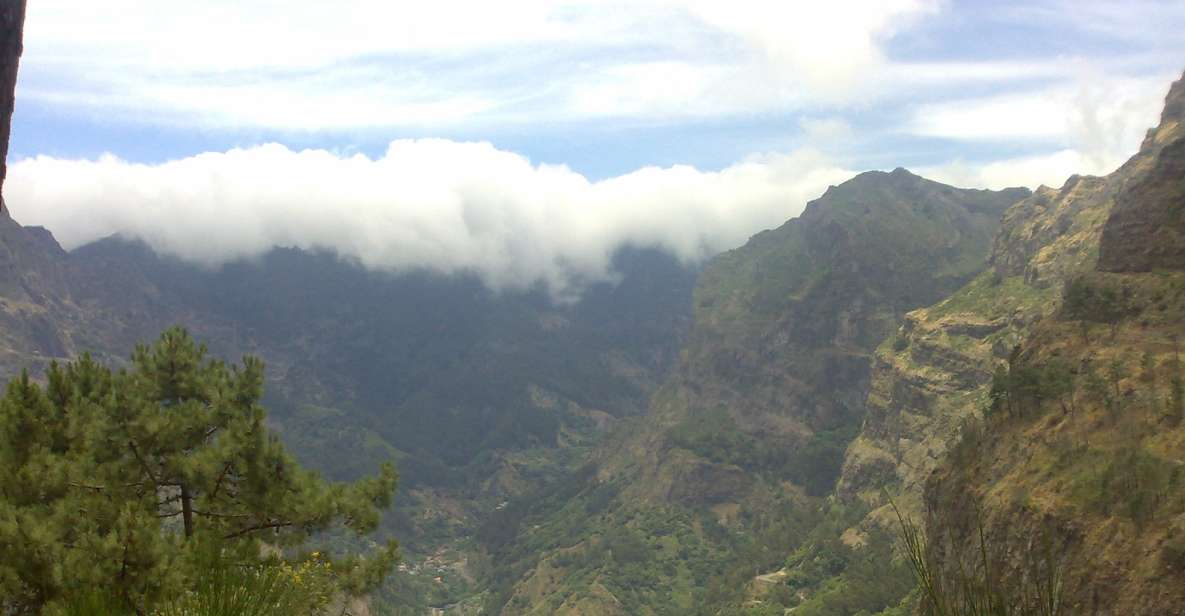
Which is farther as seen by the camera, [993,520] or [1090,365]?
[1090,365]

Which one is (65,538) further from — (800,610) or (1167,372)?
(800,610)

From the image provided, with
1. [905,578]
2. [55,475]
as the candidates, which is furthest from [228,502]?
[905,578]

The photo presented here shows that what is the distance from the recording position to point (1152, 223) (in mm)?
92438

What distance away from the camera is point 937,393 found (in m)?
194

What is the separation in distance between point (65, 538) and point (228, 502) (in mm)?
9660

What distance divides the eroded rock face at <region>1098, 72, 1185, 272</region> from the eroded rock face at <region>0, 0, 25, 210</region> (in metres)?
101

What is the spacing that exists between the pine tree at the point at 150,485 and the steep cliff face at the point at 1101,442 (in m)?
33.9

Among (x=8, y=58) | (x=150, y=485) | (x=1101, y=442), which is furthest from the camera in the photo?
(x=1101, y=442)

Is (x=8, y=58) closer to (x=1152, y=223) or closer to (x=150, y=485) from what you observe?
(x=150, y=485)

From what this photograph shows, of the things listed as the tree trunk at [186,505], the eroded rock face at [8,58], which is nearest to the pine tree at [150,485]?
the tree trunk at [186,505]

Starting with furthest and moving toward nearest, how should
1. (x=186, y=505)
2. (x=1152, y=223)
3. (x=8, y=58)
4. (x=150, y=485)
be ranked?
1. (x=1152, y=223)
2. (x=186, y=505)
3. (x=150, y=485)
4. (x=8, y=58)

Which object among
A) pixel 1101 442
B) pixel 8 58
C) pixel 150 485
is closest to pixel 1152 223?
pixel 1101 442

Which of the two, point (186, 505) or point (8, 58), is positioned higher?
point (8, 58)

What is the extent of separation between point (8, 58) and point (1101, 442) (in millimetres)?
81129
